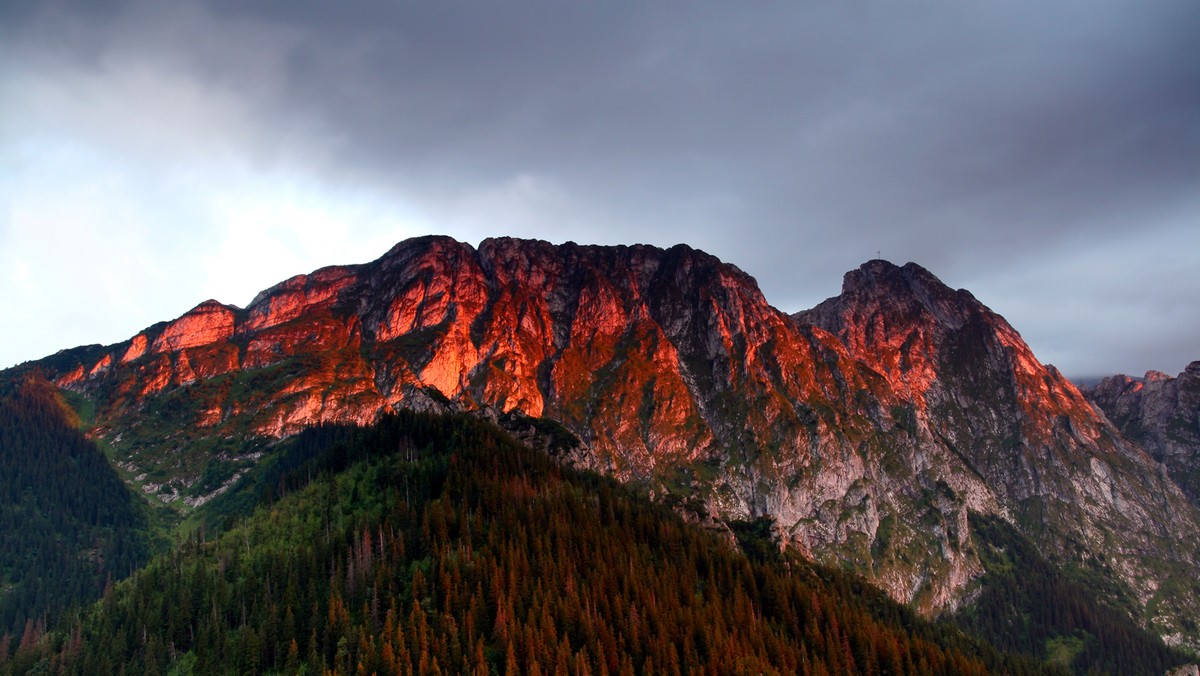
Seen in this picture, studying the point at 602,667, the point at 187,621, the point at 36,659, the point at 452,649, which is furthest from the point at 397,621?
the point at 36,659

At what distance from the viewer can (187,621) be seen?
14362 cm

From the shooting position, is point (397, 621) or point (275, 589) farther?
point (275, 589)

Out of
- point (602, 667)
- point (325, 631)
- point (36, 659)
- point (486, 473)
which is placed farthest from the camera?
point (486, 473)

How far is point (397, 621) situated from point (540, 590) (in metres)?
27.5

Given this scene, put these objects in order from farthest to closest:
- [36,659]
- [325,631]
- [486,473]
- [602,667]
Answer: [486,473] → [36,659] → [325,631] → [602,667]

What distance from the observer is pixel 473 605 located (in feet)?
415

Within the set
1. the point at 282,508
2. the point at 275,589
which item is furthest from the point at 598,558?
the point at 282,508

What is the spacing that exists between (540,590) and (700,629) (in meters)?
32.4

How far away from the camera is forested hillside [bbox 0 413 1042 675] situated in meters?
122

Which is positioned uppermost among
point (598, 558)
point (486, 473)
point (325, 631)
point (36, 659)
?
point (486, 473)

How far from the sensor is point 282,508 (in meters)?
199

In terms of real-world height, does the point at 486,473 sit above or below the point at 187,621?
above

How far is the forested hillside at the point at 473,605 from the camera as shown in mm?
122000

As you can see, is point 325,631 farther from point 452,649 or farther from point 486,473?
point 486,473
